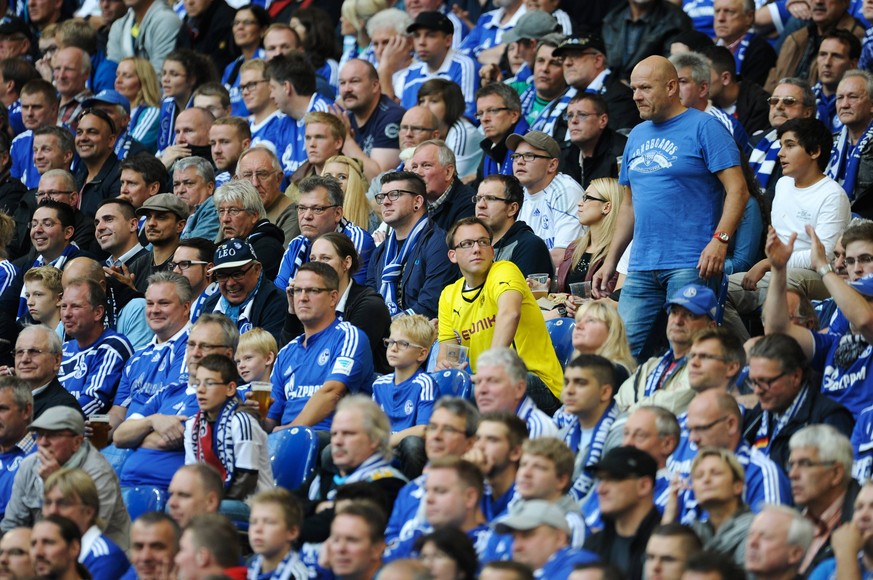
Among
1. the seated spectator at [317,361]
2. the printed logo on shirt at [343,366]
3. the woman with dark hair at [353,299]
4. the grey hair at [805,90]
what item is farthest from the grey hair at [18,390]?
the grey hair at [805,90]

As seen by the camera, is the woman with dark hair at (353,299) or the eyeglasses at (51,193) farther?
the eyeglasses at (51,193)

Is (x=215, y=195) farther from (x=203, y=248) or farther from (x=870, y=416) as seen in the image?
(x=870, y=416)

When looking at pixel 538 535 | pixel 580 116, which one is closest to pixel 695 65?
pixel 580 116

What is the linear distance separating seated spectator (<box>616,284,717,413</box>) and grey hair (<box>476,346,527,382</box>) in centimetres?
55

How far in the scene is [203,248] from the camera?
10930 millimetres

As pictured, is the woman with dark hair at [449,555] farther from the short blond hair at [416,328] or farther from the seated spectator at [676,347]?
the short blond hair at [416,328]

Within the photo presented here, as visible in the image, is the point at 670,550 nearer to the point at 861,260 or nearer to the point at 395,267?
the point at 861,260

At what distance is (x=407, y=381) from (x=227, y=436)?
42.7 inches

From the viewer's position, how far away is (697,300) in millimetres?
8625

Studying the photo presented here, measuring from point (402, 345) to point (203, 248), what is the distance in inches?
86.4

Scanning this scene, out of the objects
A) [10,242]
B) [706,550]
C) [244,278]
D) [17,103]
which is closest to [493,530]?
[706,550]

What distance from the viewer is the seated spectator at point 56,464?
344 inches

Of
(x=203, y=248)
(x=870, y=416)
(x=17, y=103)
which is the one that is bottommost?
(x=17, y=103)

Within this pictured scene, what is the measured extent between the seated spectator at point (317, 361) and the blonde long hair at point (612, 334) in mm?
1316
